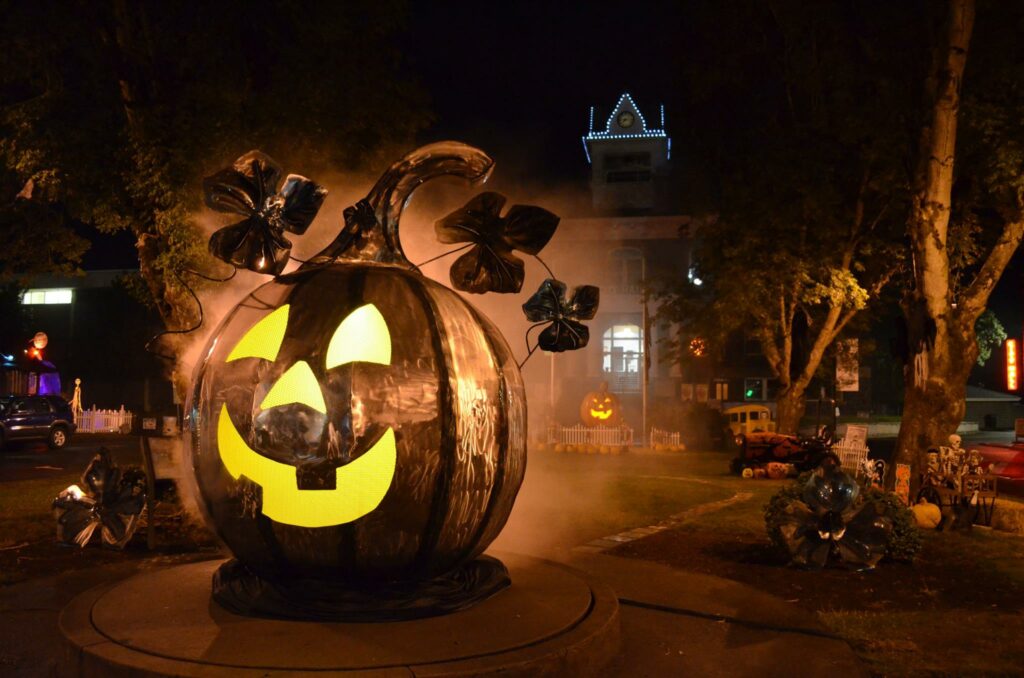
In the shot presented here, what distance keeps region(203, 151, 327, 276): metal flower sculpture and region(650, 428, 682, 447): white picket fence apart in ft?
73.9

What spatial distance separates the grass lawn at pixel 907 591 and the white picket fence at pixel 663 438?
14.4 meters

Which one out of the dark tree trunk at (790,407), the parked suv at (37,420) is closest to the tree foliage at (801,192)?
the dark tree trunk at (790,407)

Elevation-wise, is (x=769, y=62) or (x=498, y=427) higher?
(x=769, y=62)

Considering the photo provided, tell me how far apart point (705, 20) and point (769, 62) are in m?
2.12

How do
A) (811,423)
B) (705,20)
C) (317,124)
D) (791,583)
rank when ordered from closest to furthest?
(791,583)
(317,124)
(705,20)
(811,423)

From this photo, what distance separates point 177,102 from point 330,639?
9102mm

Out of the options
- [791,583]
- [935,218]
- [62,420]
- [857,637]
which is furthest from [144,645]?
[62,420]

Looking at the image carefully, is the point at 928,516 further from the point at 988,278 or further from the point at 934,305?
the point at 988,278

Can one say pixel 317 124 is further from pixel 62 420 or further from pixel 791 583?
pixel 62 420

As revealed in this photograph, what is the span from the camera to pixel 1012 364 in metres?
24.6

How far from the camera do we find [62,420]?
26.1m

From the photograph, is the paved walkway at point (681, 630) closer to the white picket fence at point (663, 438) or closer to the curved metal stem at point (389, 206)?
the curved metal stem at point (389, 206)

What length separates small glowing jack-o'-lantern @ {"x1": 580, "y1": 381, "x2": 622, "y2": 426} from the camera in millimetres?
29422

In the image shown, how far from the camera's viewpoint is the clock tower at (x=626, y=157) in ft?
152
